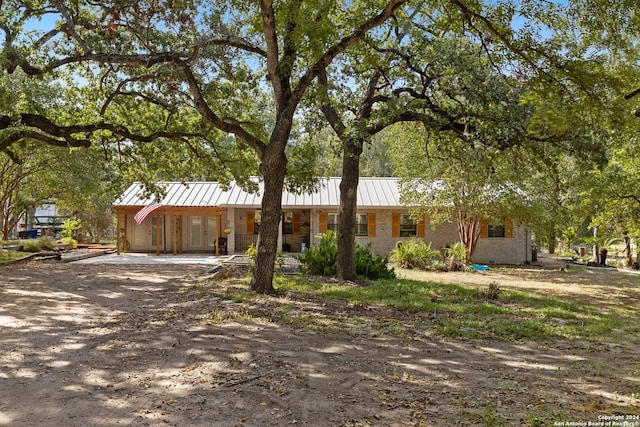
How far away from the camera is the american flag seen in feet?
70.6

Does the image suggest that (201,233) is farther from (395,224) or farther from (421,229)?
(421,229)

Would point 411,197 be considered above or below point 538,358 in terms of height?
above

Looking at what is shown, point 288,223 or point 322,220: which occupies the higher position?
point 322,220

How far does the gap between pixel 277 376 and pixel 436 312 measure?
4.93 meters

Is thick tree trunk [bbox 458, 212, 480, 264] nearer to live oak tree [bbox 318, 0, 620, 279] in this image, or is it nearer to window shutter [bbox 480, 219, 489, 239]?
window shutter [bbox 480, 219, 489, 239]

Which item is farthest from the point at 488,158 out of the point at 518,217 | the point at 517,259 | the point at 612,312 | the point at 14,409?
the point at 517,259

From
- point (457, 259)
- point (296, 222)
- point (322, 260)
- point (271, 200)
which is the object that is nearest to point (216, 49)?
point (271, 200)

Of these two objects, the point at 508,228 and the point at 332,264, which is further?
the point at 508,228

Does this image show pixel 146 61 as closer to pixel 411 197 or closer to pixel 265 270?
pixel 265 270

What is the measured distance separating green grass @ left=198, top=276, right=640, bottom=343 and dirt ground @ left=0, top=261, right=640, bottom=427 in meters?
0.51

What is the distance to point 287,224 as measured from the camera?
1008 inches

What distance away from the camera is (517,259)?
79.2 ft

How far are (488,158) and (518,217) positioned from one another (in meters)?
9.10

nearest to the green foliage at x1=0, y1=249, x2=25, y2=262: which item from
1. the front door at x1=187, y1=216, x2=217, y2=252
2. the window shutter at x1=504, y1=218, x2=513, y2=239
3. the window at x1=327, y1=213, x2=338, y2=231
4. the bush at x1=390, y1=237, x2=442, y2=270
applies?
the front door at x1=187, y1=216, x2=217, y2=252
